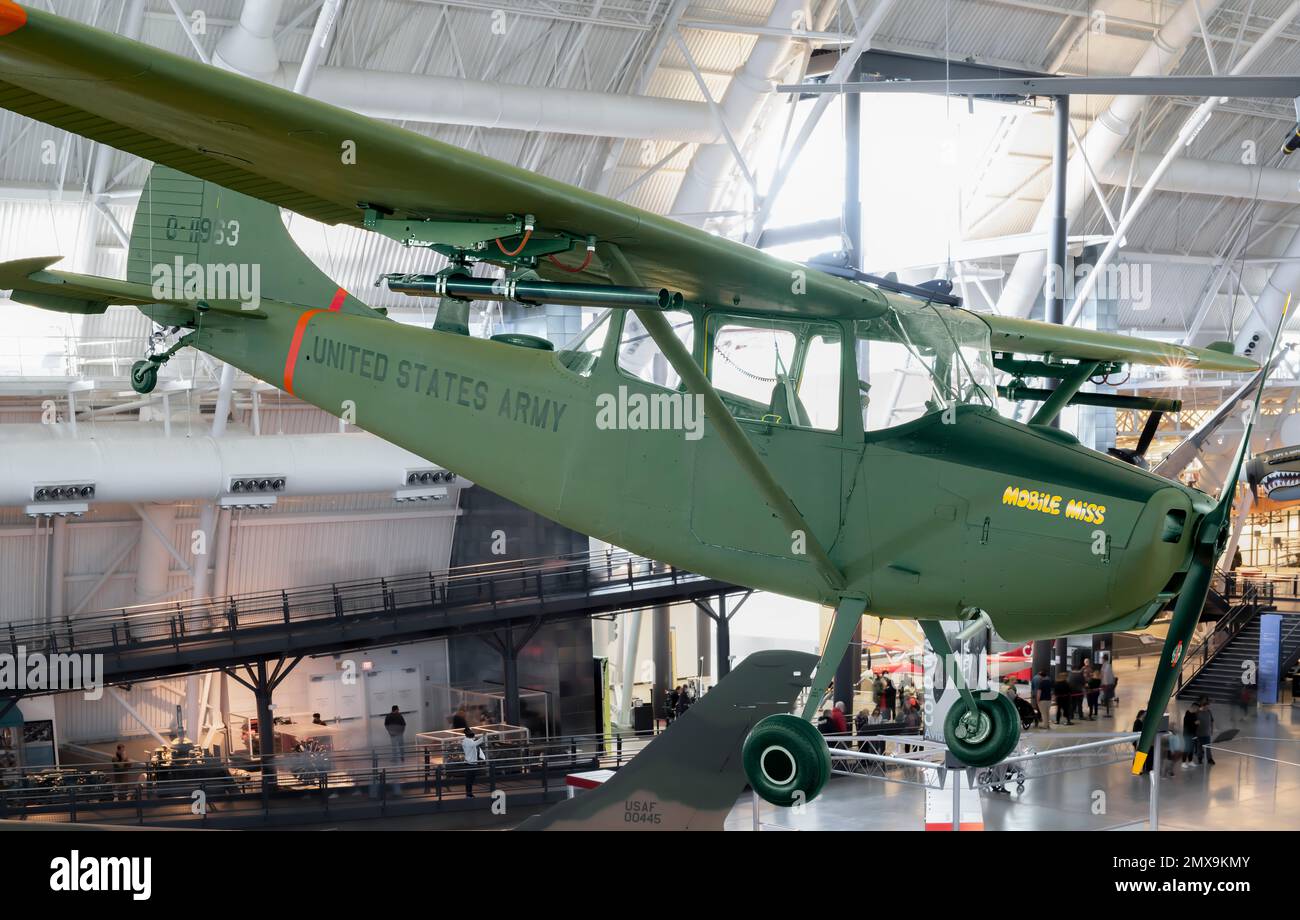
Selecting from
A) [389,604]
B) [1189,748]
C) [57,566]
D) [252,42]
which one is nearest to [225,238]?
[252,42]

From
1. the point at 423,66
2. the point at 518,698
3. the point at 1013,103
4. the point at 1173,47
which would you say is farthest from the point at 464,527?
the point at 1173,47

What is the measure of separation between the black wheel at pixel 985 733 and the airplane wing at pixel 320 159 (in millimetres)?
2011

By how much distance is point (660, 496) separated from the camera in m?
5.66

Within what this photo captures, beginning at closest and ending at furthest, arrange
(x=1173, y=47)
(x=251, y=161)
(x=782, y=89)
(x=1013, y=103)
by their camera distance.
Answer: (x=251, y=161), (x=782, y=89), (x=1013, y=103), (x=1173, y=47)

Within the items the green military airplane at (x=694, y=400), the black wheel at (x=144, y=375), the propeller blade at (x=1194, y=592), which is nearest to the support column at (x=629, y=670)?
the green military airplane at (x=694, y=400)

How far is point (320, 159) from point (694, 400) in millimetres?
1995

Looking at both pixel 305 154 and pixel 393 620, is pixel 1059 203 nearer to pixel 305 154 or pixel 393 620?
pixel 305 154

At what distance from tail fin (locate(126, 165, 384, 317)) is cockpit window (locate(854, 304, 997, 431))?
3.13 metres

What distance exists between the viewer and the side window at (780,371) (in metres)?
5.42

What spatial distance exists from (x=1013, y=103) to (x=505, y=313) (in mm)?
8822

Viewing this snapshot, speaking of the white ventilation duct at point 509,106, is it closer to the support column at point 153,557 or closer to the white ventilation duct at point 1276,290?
the support column at point 153,557
